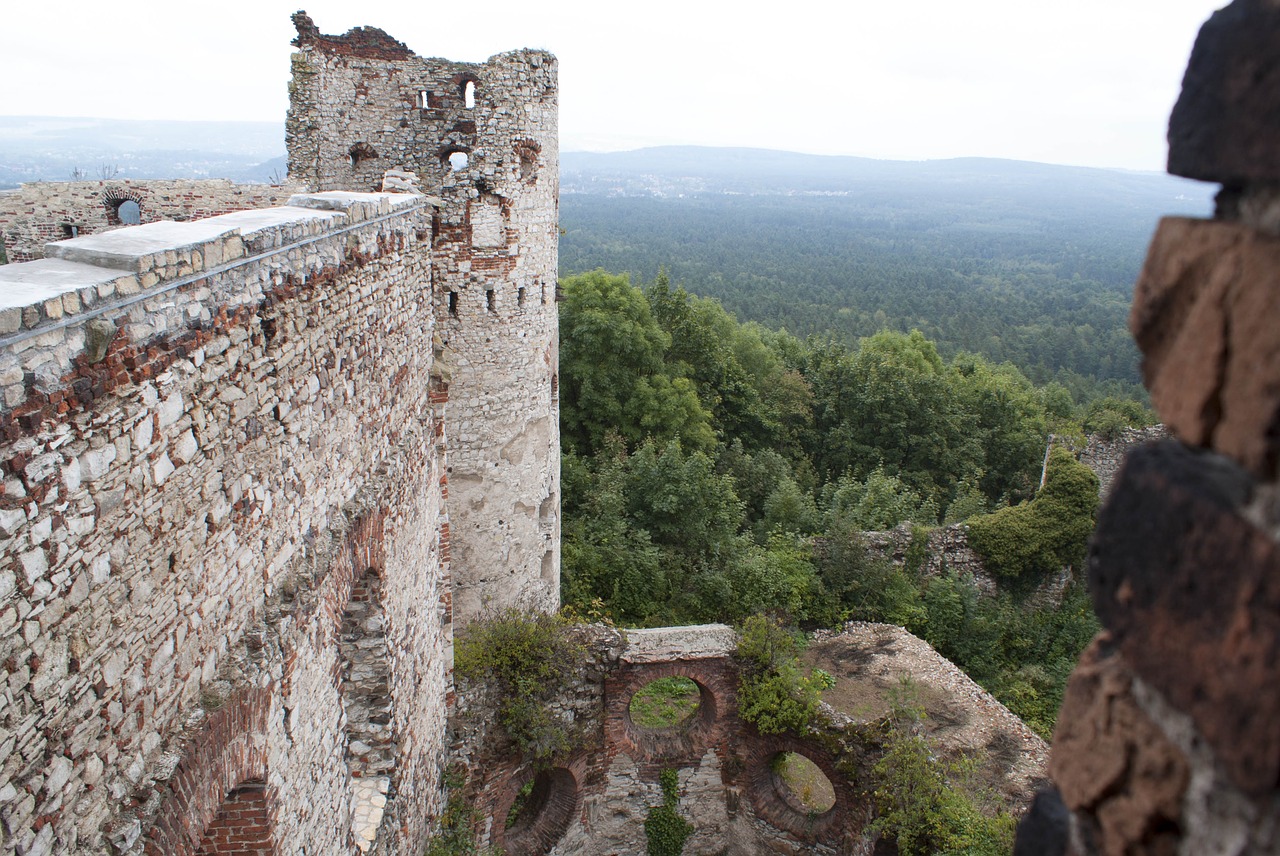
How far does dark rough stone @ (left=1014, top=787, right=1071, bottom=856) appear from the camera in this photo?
1.73 m

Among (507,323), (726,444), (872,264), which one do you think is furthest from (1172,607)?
(872,264)

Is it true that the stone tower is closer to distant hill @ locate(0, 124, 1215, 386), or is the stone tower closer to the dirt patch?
distant hill @ locate(0, 124, 1215, 386)

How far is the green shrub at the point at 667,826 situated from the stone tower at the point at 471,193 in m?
3.71

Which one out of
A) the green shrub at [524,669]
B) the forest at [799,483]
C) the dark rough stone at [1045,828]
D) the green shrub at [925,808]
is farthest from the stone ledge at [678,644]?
the dark rough stone at [1045,828]

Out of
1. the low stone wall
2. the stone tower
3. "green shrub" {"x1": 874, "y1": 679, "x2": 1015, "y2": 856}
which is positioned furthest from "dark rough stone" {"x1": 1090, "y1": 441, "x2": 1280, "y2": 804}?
the low stone wall

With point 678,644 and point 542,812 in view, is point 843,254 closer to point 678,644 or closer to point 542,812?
point 678,644

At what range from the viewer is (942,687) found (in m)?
12.4

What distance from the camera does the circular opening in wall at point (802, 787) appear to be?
36.6ft

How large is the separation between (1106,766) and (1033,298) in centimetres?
8704

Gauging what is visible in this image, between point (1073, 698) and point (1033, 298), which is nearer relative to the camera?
point (1073, 698)

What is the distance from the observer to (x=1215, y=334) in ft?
4.31

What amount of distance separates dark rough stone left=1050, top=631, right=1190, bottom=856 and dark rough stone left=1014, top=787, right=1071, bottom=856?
Answer: 51 millimetres

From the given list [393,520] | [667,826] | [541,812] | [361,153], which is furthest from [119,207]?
[667,826]

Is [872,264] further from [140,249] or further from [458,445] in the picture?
[140,249]
